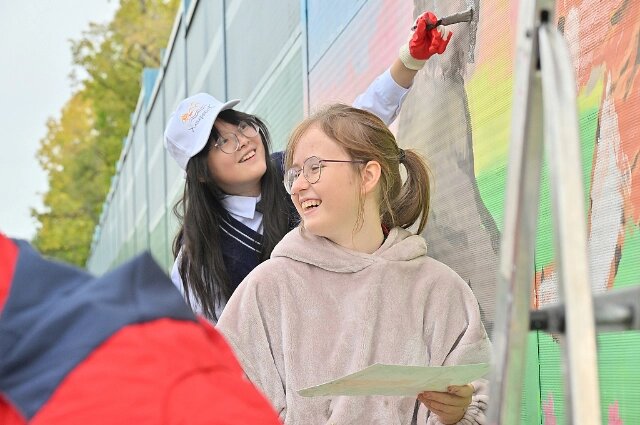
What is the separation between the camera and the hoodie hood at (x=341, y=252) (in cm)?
266

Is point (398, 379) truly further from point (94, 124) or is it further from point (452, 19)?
point (94, 124)

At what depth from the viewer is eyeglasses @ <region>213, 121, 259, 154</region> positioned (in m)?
3.79

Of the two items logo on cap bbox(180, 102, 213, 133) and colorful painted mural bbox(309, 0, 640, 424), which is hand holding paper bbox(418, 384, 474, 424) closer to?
colorful painted mural bbox(309, 0, 640, 424)

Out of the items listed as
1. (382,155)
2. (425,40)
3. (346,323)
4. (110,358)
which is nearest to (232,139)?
(425,40)

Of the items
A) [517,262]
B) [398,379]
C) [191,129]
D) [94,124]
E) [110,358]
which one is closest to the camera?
[110,358]

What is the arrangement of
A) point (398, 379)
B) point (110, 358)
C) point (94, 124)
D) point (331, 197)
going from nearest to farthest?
point (110, 358) → point (398, 379) → point (331, 197) → point (94, 124)

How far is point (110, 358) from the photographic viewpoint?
3.26 feet

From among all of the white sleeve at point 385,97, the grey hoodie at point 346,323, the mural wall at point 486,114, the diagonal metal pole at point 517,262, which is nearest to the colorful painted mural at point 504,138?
the mural wall at point 486,114

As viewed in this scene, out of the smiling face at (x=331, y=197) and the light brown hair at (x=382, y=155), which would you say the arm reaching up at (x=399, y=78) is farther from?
the smiling face at (x=331, y=197)

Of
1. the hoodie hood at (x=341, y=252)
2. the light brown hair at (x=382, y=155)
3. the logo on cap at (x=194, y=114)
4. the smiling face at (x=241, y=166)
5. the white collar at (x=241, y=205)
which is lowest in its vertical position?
the hoodie hood at (x=341, y=252)

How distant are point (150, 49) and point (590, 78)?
81.6 feet

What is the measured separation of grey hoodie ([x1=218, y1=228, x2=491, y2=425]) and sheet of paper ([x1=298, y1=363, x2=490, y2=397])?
56cm

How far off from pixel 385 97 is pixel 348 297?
891 millimetres

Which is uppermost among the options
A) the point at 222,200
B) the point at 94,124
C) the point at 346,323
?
the point at 94,124
